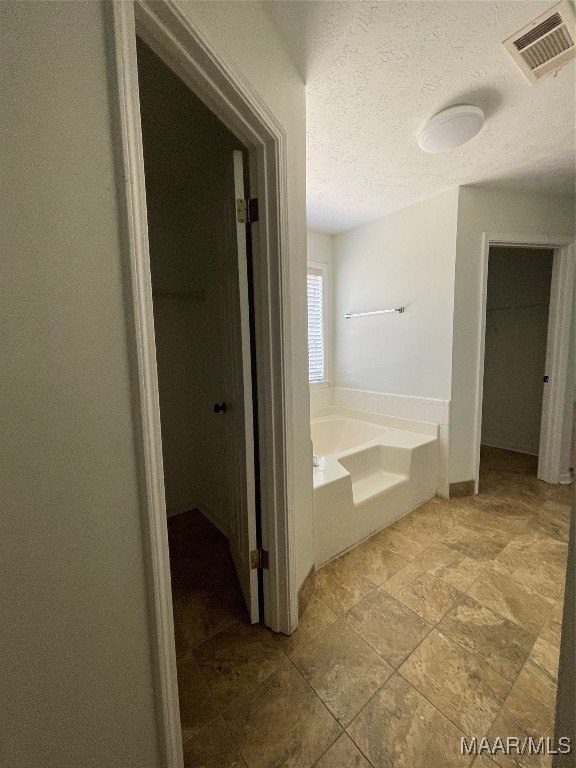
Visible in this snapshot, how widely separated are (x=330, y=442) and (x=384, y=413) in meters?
0.60

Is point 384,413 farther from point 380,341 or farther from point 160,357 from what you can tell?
point 160,357

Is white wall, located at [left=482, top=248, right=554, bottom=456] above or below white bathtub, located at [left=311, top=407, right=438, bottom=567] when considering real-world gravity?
above

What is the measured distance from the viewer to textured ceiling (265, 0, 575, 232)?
94cm

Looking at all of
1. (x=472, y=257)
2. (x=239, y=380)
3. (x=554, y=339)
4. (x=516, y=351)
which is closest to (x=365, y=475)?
(x=239, y=380)

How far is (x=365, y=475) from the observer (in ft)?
6.99

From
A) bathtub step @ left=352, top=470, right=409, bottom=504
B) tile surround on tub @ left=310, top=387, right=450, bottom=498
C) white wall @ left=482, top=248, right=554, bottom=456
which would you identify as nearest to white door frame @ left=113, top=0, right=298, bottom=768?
bathtub step @ left=352, top=470, right=409, bottom=504

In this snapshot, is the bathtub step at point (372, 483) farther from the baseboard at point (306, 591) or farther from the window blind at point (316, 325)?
the window blind at point (316, 325)

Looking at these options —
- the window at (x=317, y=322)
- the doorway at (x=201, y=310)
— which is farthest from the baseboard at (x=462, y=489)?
the doorway at (x=201, y=310)

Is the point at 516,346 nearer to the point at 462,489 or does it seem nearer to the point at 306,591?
the point at 462,489

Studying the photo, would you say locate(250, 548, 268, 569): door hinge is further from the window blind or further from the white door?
the window blind

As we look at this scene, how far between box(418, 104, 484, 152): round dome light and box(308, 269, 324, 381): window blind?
1519 mm

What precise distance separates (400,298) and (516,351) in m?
1.85

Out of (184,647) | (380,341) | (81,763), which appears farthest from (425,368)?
(81,763)

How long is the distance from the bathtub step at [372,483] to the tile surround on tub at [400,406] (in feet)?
1.46
